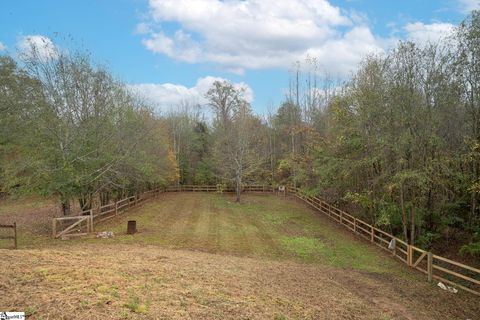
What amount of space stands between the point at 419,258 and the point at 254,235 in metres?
8.04

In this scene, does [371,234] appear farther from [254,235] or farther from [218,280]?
[218,280]

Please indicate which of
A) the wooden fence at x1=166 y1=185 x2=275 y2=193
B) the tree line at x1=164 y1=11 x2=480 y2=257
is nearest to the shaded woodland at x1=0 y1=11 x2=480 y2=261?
the tree line at x1=164 y1=11 x2=480 y2=257

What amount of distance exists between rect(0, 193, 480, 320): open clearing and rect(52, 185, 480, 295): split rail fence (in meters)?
0.61

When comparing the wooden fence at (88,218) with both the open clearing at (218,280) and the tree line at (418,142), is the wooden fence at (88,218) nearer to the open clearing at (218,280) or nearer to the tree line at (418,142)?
the open clearing at (218,280)

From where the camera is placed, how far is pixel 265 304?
7328 mm

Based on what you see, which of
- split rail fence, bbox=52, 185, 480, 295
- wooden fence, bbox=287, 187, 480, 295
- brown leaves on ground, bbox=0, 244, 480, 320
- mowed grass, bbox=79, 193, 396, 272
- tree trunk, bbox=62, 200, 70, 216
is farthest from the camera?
tree trunk, bbox=62, 200, 70, 216

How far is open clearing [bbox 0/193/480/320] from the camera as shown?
19.6 ft

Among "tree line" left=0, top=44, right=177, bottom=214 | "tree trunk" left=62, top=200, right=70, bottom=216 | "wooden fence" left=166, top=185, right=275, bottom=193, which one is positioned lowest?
"wooden fence" left=166, top=185, right=275, bottom=193

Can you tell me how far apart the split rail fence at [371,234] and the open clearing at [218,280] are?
614 millimetres

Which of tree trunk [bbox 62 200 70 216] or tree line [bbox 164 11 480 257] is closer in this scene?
tree line [bbox 164 11 480 257]

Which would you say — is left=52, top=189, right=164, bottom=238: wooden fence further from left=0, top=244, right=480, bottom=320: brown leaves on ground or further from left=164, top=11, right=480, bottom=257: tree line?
left=164, top=11, right=480, bottom=257: tree line

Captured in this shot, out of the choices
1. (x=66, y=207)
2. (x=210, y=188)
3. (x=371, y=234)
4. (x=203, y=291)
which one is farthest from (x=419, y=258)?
(x=210, y=188)

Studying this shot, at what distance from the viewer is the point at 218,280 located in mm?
8891

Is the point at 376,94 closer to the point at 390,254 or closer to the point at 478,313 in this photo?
the point at 390,254
